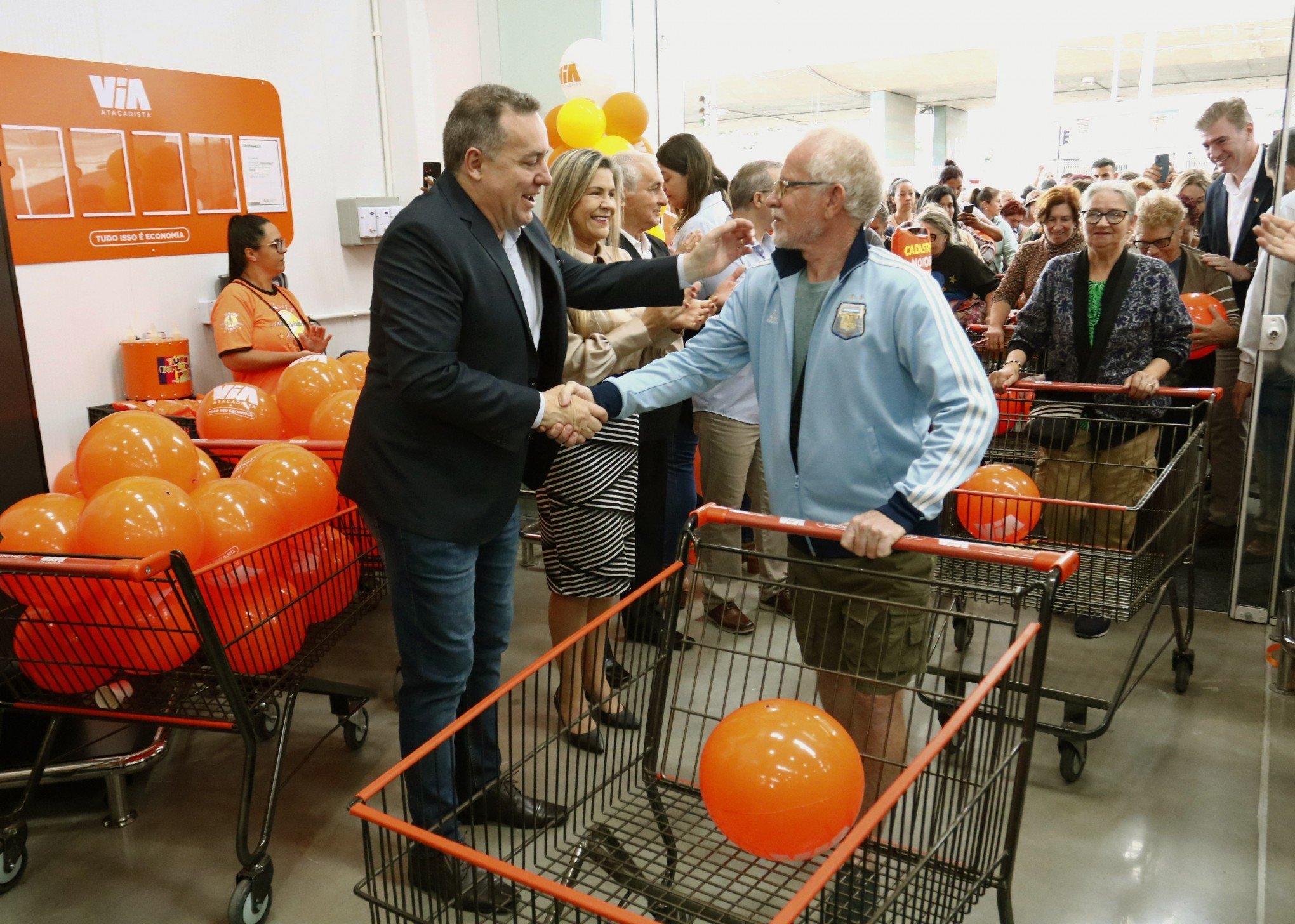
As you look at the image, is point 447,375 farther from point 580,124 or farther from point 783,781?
point 580,124

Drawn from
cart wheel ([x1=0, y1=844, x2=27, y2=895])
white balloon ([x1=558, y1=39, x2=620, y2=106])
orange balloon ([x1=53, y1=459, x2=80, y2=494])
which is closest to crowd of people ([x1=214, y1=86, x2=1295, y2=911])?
cart wheel ([x1=0, y1=844, x2=27, y2=895])

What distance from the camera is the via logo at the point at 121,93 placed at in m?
4.28

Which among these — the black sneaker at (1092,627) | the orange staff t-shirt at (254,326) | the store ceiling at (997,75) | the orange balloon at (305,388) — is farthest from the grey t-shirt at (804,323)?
the store ceiling at (997,75)

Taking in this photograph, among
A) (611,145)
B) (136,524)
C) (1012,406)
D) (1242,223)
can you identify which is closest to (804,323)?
(136,524)

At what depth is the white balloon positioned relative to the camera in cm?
588

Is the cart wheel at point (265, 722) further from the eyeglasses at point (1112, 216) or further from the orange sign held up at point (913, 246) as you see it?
the orange sign held up at point (913, 246)

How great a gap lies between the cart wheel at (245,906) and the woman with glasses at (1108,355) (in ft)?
8.54

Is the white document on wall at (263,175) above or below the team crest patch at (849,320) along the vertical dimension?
above

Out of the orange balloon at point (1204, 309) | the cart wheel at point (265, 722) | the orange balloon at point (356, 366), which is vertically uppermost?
the orange balloon at point (1204, 309)

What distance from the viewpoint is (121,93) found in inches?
172

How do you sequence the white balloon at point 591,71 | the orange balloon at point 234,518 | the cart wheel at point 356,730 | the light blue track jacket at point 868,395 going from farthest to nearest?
the white balloon at point 591,71
the cart wheel at point 356,730
the orange balloon at point 234,518
the light blue track jacket at point 868,395

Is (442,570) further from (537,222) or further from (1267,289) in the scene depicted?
(1267,289)

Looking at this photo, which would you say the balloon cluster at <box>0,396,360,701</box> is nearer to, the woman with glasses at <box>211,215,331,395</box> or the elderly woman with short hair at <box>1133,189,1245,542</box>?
the woman with glasses at <box>211,215,331,395</box>

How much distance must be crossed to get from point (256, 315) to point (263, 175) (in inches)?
47.6
